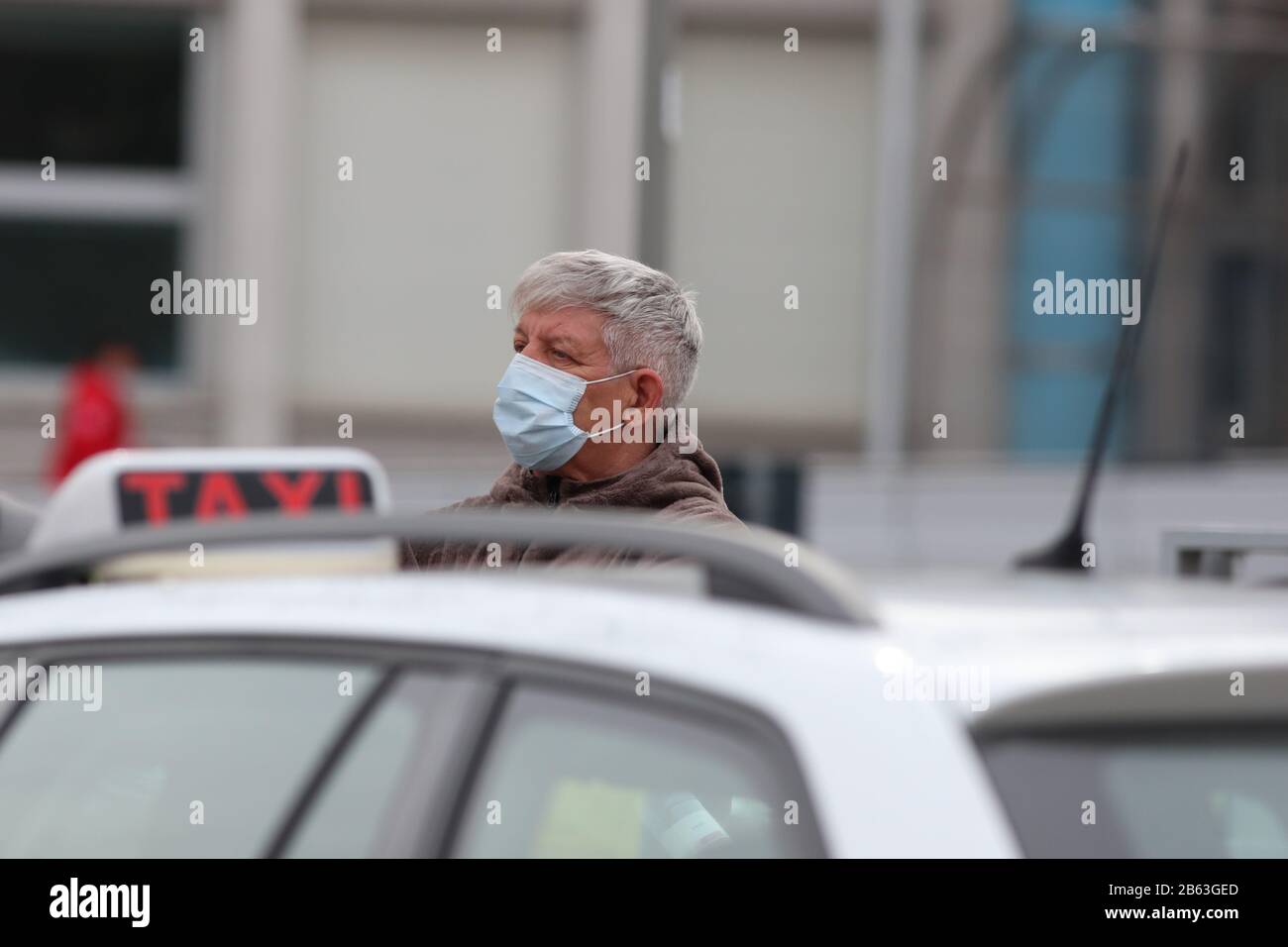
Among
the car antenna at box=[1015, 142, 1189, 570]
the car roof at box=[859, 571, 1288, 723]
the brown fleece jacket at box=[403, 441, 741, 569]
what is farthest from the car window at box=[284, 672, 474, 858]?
the car antenna at box=[1015, 142, 1189, 570]

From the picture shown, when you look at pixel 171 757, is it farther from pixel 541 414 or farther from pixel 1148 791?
pixel 541 414

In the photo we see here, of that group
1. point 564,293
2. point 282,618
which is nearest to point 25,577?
point 282,618

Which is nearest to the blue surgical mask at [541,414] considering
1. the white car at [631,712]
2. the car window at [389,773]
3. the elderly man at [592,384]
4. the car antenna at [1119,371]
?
the elderly man at [592,384]

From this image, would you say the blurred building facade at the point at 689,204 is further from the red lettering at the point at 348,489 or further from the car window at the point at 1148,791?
the car window at the point at 1148,791

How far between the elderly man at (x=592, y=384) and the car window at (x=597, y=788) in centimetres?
138

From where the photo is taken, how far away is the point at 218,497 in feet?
11.5

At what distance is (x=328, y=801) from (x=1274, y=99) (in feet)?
36.8

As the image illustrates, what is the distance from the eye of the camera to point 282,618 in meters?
1.67

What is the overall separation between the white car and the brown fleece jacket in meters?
0.85

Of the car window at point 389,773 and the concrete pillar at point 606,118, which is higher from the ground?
the concrete pillar at point 606,118

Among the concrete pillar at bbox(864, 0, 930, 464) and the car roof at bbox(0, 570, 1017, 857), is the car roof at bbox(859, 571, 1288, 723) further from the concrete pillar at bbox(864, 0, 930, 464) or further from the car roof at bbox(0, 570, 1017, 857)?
the concrete pillar at bbox(864, 0, 930, 464)

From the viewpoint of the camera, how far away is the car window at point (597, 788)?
1435 millimetres

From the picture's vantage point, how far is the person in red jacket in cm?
1010

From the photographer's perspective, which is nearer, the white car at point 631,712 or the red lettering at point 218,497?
the white car at point 631,712
